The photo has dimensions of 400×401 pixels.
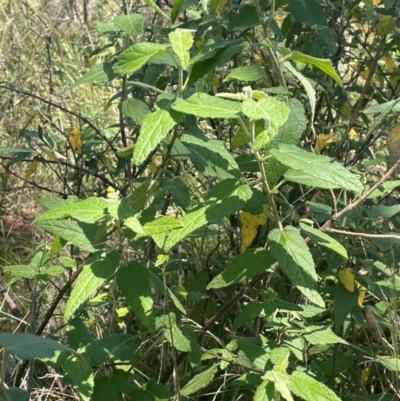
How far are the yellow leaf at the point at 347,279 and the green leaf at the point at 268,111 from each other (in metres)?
0.69

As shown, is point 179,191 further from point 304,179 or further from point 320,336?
point 320,336

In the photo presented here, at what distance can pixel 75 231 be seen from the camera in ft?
4.65

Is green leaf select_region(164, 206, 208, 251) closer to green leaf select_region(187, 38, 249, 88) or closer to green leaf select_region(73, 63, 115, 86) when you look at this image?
green leaf select_region(187, 38, 249, 88)

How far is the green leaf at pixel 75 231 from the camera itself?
4.57ft

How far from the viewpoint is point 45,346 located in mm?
958

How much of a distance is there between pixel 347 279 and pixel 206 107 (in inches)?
28.3

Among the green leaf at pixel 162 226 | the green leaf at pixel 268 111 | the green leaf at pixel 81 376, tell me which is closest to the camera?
the green leaf at pixel 268 111

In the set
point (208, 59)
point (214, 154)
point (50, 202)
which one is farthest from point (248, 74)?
point (50, 202)

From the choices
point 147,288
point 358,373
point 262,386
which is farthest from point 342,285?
point 147,288

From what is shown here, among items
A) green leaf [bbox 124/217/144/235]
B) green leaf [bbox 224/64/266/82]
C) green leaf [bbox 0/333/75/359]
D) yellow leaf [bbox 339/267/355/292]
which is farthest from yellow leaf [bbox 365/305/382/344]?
green leaf [bbox 0/333/75/359]

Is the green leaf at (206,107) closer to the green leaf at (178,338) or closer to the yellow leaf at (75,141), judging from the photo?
the green leaf at (178,338)

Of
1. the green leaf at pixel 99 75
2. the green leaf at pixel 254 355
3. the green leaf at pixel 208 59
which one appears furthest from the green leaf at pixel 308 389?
the green leaf at pixel 99 75

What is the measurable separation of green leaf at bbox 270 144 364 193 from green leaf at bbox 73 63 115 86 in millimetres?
563

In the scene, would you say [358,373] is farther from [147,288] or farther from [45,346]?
[45,346]
